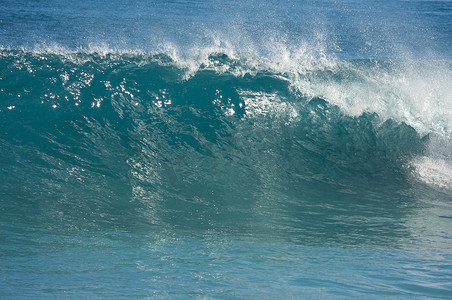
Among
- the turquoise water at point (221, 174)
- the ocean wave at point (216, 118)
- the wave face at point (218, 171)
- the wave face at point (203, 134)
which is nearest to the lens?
the turquoise water at point (221, 174)

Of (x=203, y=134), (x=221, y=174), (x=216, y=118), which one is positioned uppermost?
(x=216, y=118)

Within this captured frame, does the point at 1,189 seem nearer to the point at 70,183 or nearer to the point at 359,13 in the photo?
the point at 70,183

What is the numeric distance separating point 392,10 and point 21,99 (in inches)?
618

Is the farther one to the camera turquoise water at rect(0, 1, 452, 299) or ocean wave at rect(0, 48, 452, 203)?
ocean wave at rect(0, 48, 452, 203)

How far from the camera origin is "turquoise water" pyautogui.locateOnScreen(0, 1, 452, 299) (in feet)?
9.98

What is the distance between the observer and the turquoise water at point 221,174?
304 cm

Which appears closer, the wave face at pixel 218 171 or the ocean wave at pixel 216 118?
the wave face at pixel 218 171

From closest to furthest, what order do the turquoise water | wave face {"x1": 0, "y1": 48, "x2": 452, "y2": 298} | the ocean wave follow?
the turquoise water → wave face {"x1": 0, "y1": 48, "x2": 452, "y2": 298} → the ocean wave

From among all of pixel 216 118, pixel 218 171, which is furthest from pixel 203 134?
pixel 218 171

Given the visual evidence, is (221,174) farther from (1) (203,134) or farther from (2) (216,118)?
(2) (216,118)

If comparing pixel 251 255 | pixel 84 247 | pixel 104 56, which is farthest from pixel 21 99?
pixel 251 255

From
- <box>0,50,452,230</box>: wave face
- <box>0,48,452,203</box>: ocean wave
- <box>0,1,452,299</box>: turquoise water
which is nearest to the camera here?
<box>0,1,452,299</box>: turquoise water

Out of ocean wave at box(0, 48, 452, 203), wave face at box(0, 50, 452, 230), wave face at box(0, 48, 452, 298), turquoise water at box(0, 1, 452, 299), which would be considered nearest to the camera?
turquoise water at box(0, 1, 452, 299)

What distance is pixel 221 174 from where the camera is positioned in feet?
19.2
